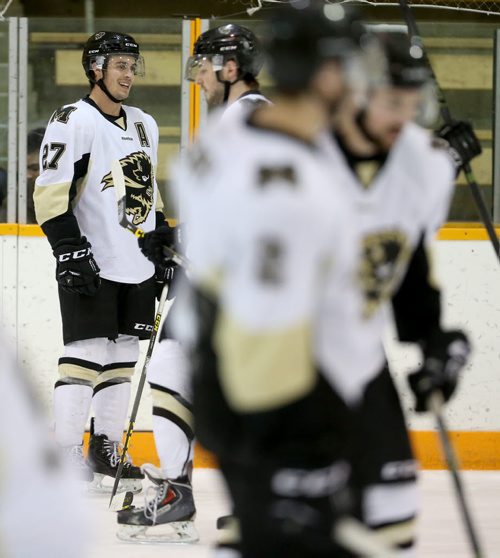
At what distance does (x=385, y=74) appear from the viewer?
1.91 metres

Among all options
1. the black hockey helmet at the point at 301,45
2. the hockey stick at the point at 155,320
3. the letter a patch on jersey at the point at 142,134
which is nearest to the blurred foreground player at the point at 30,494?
the black hockey helmet at the point at 301,45

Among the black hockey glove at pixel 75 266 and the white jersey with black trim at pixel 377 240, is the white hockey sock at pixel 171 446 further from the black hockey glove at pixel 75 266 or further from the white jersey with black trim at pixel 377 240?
the white jersey with black trim at pixel 377 240

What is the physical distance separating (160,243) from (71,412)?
1.03m

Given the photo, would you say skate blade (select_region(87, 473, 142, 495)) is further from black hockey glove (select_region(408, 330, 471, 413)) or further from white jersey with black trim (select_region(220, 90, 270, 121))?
black hockey glove (select_region(408, 330, 471, 413))

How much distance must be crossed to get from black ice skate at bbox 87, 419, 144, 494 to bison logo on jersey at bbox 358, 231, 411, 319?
2.58 metres

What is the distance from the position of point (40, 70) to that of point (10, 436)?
4068 millimetres

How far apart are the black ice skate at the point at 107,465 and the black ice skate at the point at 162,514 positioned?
70cm

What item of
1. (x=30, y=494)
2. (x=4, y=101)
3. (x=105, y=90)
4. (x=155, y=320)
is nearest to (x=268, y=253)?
(x=30, y=494)

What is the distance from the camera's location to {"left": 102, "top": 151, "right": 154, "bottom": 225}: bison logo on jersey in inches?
174

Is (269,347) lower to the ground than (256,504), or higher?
higher

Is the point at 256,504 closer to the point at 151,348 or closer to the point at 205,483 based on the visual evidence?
the point at 151,348

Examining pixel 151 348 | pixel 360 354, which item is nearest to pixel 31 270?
pixel 151 348

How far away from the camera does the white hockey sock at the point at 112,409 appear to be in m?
4.50

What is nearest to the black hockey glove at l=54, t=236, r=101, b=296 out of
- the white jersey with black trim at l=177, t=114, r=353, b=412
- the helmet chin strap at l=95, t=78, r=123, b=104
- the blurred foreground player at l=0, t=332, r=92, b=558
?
the helmet chin strap at l=95, t=78, r=123, b=104
